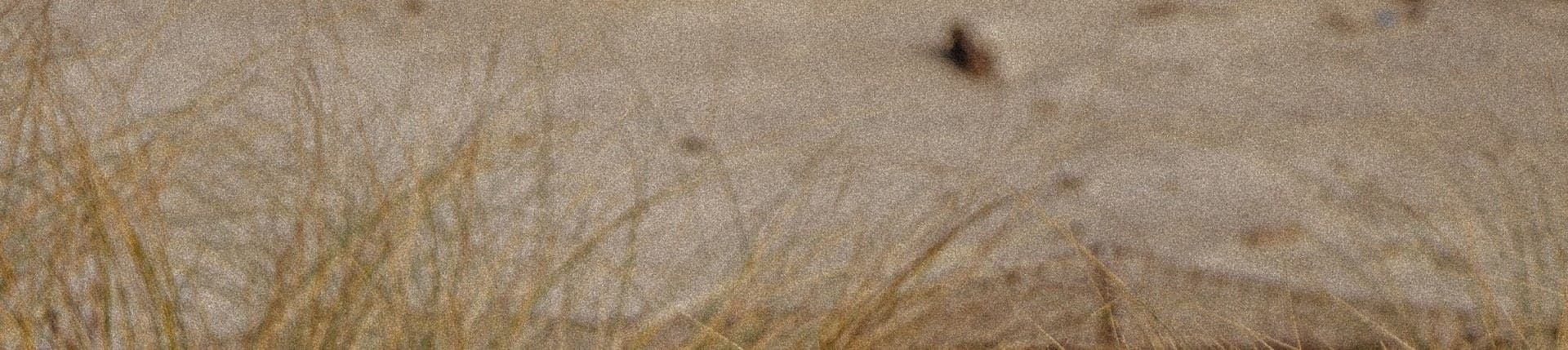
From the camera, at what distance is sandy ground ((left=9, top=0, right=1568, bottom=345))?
1330mm

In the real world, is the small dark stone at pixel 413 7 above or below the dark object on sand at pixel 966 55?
above

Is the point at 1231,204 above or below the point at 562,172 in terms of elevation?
below

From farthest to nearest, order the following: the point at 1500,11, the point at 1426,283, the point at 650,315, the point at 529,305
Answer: the point at 1500,11 < the point at 1426,283 < the point at 650,315 < the point at 529,305

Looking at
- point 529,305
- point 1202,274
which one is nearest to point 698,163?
point 529,305

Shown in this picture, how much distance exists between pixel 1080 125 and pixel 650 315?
46 cm

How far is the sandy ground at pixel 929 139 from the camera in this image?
52.4 inches

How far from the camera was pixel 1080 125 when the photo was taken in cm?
150

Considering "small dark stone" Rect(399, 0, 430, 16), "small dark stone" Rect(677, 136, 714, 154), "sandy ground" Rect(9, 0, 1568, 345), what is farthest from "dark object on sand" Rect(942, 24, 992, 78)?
"small dark stone" Rect(399, 0, 430, 16)

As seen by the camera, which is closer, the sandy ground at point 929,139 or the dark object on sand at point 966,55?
the sandy ground at point 929,139

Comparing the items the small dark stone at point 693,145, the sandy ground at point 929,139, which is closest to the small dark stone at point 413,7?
the sandy ground at point 929,139

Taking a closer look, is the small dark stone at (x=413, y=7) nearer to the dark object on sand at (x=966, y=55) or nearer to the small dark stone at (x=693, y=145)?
the small dark stone at (x=693, y=145)

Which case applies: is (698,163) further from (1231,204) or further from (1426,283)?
(1426,283)

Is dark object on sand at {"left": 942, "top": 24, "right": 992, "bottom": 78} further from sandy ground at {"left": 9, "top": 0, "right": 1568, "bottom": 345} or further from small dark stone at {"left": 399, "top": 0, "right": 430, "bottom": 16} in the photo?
small dark stone at {"left": 399, "top": 0, "right": 430, "bottom": 16}

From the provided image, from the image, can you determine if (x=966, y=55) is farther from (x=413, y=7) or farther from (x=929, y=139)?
(x=413, y=7)
